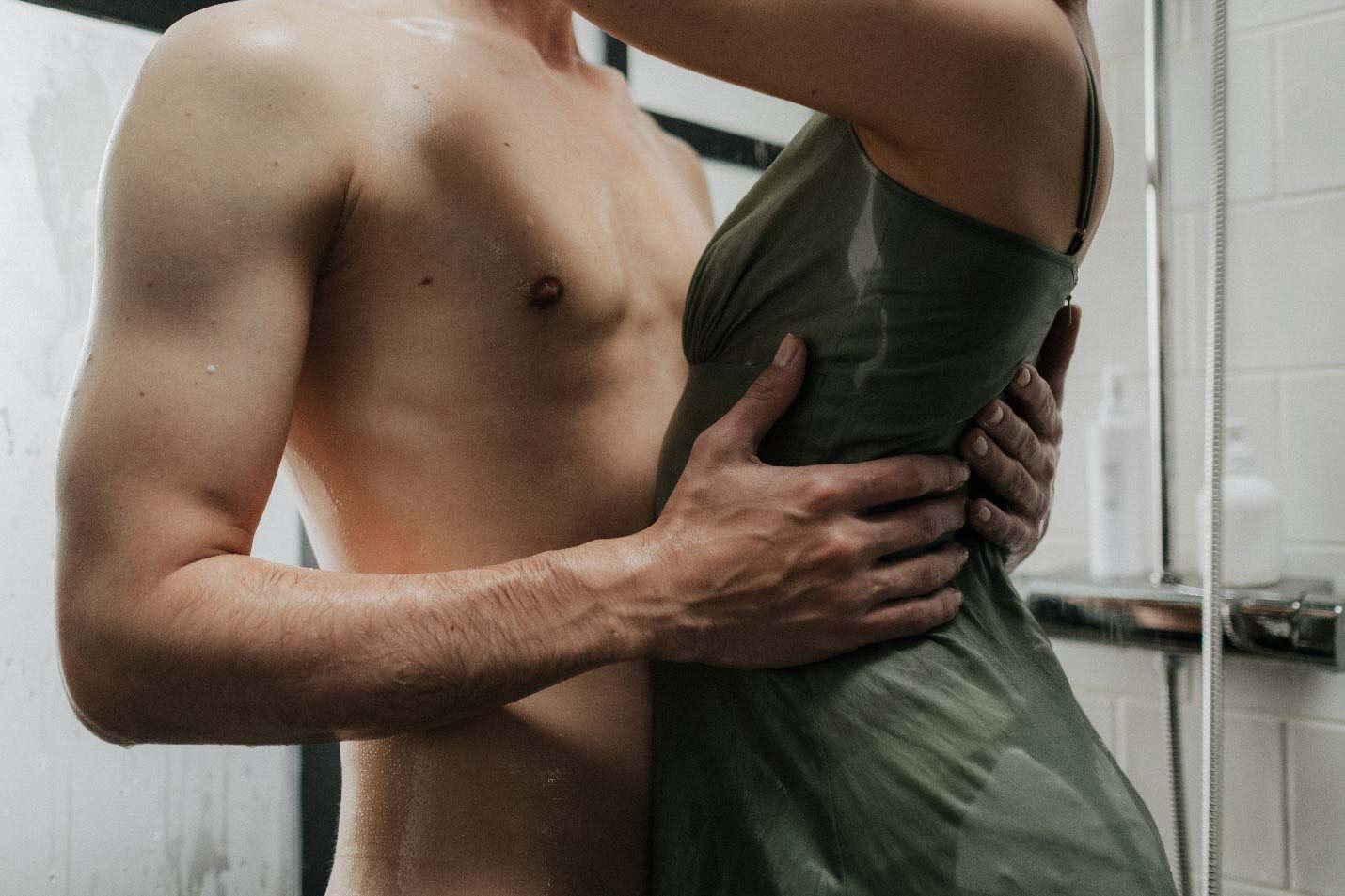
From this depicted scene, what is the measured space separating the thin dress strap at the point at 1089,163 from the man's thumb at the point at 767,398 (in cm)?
15

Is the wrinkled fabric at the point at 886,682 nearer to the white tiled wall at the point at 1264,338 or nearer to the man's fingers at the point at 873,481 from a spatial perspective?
the man's fingers at the point at 873,481

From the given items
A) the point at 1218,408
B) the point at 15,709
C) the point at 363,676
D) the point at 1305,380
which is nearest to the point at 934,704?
the point at 363,676

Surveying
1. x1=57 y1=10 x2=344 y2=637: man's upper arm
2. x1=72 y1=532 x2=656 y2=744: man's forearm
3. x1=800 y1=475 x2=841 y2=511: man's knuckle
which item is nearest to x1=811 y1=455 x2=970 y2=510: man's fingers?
x1=800 y1=475 x2=841 y2=511: man's knuckle

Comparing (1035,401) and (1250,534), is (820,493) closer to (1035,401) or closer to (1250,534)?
(1035,401)

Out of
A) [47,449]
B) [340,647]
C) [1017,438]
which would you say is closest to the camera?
[340,647]

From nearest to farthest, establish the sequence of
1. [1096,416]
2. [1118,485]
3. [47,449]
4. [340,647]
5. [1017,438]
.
→ [340,647], [1017,438], [47,449], [1118,485], [1096,416]

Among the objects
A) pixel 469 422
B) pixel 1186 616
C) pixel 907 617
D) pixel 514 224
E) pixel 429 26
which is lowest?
pixel 1186 616

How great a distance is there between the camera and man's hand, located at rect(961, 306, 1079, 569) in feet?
2.02

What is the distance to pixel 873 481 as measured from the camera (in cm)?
57

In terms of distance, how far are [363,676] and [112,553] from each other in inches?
5.2

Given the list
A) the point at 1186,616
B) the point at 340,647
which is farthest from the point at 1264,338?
the point at 340,647

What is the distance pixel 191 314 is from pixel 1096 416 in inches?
41.4

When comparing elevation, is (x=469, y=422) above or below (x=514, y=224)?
below

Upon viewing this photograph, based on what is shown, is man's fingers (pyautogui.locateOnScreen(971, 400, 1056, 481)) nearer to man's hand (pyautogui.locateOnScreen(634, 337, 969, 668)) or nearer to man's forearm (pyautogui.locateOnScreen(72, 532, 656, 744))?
man's hand (pyautogui.locateOnScreen(634, 337, 969, 668))
